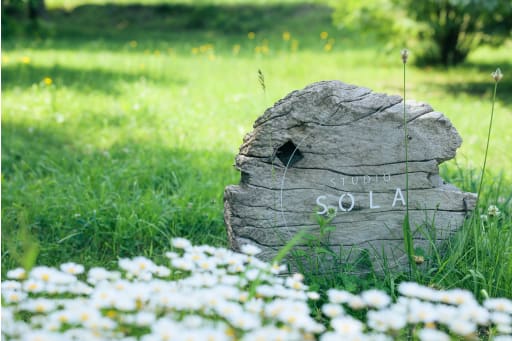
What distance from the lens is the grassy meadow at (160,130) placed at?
4.15m

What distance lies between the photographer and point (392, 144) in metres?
3.40

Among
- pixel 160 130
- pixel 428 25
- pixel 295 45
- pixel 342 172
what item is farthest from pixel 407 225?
pixel 295 45

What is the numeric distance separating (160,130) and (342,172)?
11.7 ft

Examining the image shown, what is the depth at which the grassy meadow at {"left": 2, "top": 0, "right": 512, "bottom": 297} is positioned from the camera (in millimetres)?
4152

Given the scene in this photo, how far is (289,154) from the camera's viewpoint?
3.40 meters

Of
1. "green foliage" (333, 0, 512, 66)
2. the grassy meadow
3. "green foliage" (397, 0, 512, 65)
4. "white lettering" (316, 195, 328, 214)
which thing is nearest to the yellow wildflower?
the grassy meadow

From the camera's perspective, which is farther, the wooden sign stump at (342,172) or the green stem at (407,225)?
the wooden sign stump at (342,172)

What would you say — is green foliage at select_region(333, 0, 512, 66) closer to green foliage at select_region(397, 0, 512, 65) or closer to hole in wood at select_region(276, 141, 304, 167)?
green foliage at select_region(397, 0, 512, 65)

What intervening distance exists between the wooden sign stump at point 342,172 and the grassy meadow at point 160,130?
33cm

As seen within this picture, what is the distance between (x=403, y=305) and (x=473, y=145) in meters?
4.78

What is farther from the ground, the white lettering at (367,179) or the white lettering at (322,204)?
the white lettering at (367,179)

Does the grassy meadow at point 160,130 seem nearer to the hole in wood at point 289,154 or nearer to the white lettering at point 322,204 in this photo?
the white lettering at point 322,204

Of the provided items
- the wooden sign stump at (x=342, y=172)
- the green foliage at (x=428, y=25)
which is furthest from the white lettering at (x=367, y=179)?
the green foliage at (x=428, y=25)

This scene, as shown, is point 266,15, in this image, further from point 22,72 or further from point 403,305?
point 403,305
